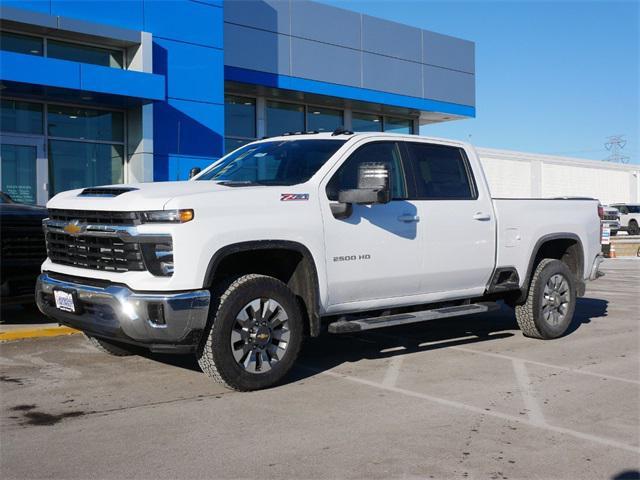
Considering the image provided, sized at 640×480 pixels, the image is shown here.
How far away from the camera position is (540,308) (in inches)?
317

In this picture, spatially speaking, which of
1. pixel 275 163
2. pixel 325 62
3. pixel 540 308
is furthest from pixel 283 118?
pixel 275 163

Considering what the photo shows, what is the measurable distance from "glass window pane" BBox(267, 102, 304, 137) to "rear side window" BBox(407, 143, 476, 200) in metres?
14.2

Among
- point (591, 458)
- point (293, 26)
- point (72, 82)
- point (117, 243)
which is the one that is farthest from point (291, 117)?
point (591, 458)

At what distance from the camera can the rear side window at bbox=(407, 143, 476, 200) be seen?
7.02 meters

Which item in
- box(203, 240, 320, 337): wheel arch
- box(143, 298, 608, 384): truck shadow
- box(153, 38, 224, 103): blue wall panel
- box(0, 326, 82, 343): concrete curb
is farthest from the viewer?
box(153, 38, 224, 103): blue wall panel

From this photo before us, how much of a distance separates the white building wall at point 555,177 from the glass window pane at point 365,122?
13.3 metres

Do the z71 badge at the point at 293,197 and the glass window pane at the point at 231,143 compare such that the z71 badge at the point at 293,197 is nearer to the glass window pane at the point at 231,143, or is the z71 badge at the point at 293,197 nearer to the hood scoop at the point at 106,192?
the hood scoop at the point at 106,192

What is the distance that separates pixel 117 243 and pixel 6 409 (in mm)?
1400

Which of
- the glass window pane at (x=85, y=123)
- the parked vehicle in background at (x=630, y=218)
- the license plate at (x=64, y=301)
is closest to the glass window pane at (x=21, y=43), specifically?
the glass window pane at (x=85, y=123)

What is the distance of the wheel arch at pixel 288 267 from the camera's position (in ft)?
18.8

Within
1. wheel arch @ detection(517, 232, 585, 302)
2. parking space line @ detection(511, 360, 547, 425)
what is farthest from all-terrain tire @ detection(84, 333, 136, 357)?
wheel arch @ detection(517, 232, 585, 302)

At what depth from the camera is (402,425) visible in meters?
4.85

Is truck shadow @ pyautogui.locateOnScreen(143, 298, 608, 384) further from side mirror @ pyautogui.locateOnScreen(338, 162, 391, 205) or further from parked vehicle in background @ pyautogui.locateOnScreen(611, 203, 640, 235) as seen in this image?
parked vehicle in background @ pyautogui.locateOnScreen(611, 203, 640, 235)

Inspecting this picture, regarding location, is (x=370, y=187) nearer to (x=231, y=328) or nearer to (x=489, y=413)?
(x=231, y=328)
